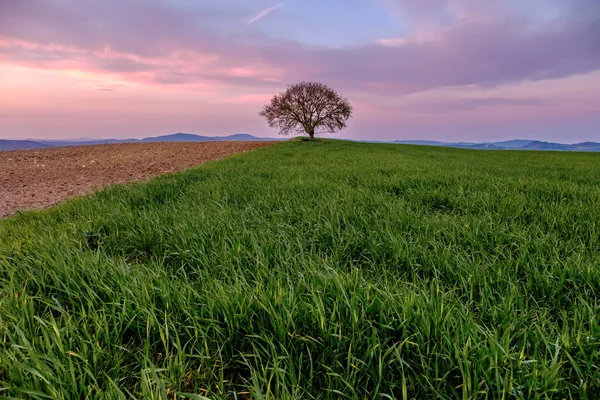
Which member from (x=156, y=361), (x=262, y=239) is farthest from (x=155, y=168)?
(x=156, y=361)

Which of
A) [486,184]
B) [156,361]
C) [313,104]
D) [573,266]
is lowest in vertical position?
[156,361]

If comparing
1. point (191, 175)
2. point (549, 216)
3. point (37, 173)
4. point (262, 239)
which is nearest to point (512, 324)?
point (262, 239)

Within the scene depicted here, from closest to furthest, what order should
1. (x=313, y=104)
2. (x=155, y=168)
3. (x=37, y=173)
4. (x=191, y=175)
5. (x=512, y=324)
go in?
(x=512, y=324), (x=191, y=175), (x=37, y=173), (x=155, y=168), (x=313, y=104)

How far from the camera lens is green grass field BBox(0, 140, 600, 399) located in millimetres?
1287

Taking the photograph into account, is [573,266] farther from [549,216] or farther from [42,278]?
[42,278]

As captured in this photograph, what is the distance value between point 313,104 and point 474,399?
39.7 m

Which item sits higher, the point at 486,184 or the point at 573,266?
the point at 486,184

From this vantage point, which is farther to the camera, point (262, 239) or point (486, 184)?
point (486, 184)

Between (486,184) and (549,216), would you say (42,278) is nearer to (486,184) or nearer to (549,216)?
(549,216)

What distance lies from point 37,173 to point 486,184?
18.6 meters

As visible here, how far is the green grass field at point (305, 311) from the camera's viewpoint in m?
1.29

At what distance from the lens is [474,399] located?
117 cm

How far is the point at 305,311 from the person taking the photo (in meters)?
1.64

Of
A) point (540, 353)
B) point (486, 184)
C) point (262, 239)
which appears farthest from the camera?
point (486, 184)
